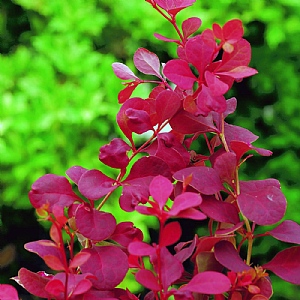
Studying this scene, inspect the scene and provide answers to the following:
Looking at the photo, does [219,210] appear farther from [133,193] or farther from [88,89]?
[88,89]

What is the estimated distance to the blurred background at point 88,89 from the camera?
1.61 m

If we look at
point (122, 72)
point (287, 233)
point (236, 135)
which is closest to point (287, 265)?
point (287, 233)

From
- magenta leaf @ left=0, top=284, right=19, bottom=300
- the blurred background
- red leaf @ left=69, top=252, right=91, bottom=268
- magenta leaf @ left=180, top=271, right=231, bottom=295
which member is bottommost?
the blurred background

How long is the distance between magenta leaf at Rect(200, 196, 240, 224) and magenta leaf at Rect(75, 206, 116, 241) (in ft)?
0.25

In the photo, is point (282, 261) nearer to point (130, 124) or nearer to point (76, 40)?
point (130, 124)

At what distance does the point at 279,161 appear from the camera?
6.11 ft

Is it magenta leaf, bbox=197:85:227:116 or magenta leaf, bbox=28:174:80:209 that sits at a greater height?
magenta leaf, bbox=197:85:227:116

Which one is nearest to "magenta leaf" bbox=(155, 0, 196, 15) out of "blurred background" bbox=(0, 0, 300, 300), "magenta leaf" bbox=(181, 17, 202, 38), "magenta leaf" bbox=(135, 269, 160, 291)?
"magenta leaf" bbox=(181, 17, 202, 38)

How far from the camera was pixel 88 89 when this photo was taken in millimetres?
1621

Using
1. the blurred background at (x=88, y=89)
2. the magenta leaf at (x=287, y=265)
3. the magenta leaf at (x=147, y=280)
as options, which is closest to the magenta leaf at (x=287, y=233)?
the magenta leaf at (x=287, y=265)

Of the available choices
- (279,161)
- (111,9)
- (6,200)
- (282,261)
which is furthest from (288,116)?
(282,261)

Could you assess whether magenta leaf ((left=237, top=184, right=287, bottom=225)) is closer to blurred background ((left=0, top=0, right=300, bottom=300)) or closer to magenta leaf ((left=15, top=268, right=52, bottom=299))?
magenta leaf ((left=15, top=268, right=52, bottom=299))

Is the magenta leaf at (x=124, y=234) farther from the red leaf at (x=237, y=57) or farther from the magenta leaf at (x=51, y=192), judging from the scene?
the red leaf at (x=237, y=57)

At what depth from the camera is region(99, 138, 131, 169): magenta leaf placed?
41 centimetres
